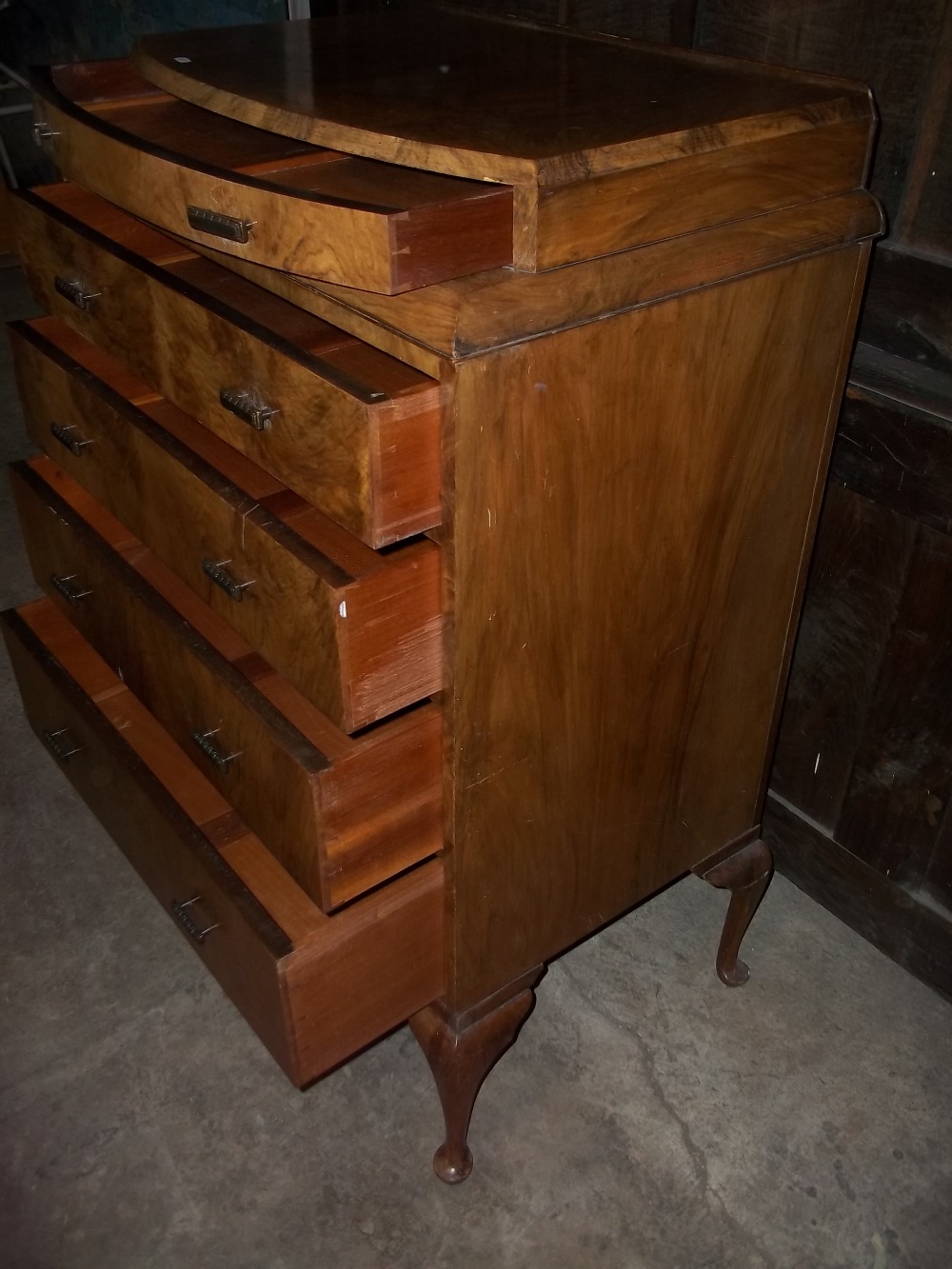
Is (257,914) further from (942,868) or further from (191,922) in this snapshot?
(942,868)

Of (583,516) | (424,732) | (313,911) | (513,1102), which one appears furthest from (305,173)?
(513,1102)

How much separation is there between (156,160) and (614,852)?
0.81 m

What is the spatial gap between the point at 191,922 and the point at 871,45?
116cm

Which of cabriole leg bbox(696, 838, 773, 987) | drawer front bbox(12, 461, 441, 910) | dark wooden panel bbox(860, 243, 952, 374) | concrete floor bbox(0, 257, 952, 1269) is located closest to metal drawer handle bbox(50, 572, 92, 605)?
drawer front bbox(12, 461, 441, 910)

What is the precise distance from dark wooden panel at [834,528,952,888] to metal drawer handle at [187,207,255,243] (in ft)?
2.76

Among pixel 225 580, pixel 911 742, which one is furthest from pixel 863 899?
pixel 225 580

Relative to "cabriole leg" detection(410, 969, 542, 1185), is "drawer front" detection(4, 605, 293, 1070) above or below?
above

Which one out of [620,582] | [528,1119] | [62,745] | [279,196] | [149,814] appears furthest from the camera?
[62,745]

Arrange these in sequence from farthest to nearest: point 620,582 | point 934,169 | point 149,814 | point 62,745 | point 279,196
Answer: point 62,745 < point 149,814 < point 934,169 < point 620,582 < point 279,196

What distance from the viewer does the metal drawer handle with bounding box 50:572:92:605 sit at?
1.43 metres

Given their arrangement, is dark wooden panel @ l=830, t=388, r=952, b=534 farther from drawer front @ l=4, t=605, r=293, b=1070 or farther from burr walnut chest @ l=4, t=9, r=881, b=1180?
drawer front @ l=4, t=605, r=293, b=1070

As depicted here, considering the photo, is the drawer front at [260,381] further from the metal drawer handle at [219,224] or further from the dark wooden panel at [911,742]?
the dark wooden panel at [911,742]

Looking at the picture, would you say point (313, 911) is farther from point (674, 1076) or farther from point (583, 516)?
point (674, 1076)

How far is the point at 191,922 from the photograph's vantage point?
4.14ft
